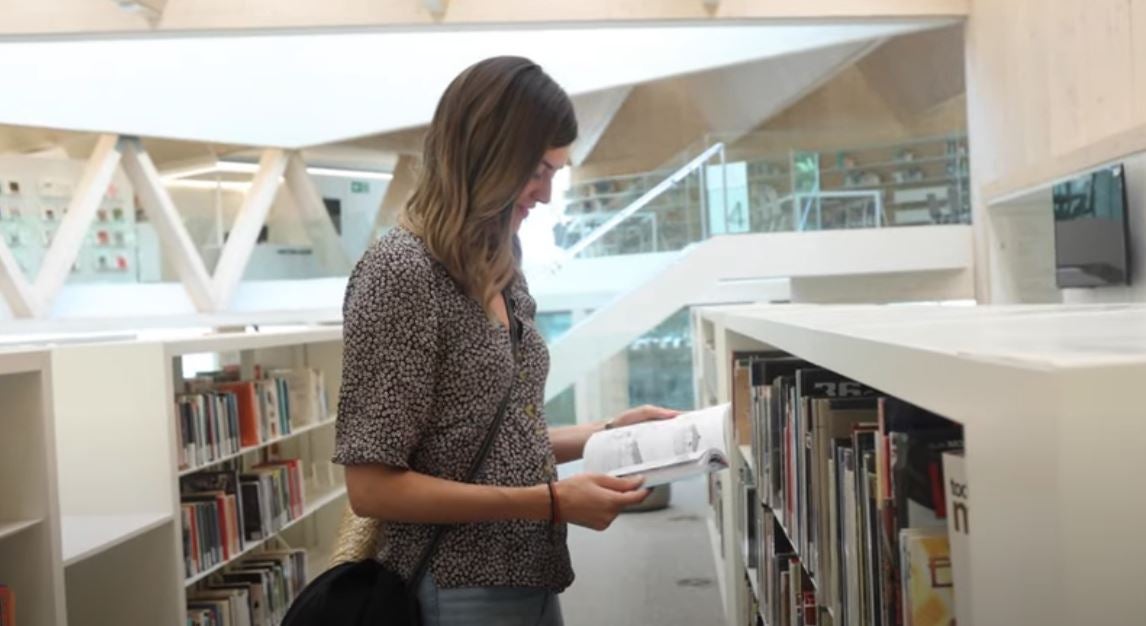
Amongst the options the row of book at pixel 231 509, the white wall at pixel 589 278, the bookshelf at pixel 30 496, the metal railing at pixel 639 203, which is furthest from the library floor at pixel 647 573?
the metal railing at pixel 639 203

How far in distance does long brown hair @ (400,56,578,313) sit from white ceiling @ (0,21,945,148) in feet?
32.5

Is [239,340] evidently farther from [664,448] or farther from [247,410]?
[664,448]

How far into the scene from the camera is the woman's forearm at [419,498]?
4.99 feet

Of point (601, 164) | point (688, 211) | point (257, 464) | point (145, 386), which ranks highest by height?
point (601, 164)

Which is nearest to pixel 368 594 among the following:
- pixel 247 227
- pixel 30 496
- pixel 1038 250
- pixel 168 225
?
pixel 30 496

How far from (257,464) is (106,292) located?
27.3 ft

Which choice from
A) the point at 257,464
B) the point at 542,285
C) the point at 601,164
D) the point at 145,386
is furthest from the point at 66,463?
the point at 601,164

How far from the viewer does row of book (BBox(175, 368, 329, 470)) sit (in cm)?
470

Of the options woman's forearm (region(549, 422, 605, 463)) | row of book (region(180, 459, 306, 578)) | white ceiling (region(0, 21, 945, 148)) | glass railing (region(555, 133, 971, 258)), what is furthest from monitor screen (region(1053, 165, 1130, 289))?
woman's forearm (region(549, 422, 605, 463))

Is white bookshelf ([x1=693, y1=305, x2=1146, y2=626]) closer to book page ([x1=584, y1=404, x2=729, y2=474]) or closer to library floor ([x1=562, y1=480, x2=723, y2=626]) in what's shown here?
book page ([x1=584, y1=404, x2=729, y2=474])

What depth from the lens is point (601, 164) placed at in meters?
17.7

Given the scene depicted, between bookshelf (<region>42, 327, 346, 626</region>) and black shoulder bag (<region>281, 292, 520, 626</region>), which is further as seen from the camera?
bookshelf (<region>42, 327, 346, 626</region>)

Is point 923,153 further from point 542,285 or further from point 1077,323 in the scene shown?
point 1077,323

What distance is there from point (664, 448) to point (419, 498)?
→ 48 centimetres
